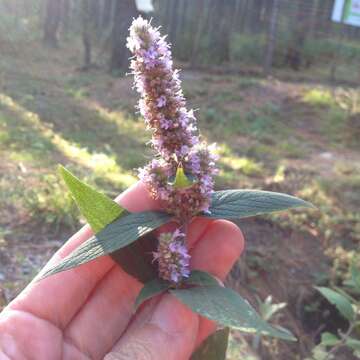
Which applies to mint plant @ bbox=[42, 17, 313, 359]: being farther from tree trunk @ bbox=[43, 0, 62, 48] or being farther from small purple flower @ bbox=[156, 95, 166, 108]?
tree trunk @ bbox=[43, 0, 62, 48]

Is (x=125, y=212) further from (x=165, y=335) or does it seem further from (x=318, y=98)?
(x=318, y=98)

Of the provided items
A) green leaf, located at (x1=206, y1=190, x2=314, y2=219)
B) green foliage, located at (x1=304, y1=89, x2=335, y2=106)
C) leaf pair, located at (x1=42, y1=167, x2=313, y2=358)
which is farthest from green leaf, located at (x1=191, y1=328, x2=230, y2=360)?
green foliage, located at (x1=304, y1=89, x2=335, y2=106)

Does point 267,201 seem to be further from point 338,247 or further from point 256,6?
point 256,6

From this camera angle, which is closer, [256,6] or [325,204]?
[325,204]

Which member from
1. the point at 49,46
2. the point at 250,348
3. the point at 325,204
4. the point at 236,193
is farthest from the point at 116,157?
the point at 49,46

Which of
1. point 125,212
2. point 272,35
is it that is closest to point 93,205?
point 125,212

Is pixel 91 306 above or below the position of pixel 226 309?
below
